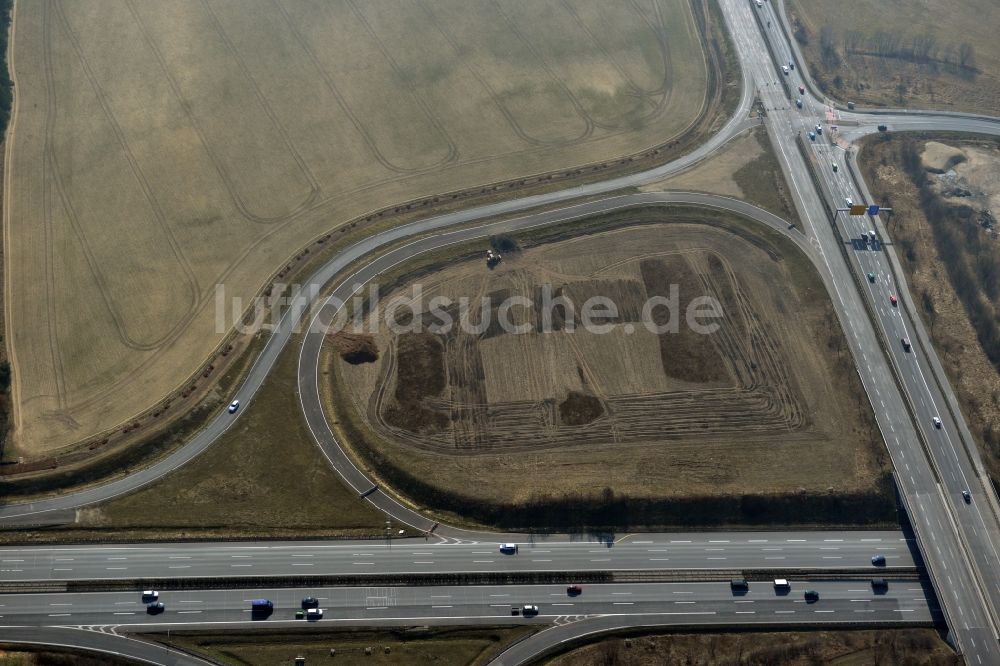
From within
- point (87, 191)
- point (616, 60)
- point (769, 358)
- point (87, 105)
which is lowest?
point (769, 358)

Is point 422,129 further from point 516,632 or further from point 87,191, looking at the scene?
point 516,632

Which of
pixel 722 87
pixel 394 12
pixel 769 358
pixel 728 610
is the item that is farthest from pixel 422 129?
pixel 728 610

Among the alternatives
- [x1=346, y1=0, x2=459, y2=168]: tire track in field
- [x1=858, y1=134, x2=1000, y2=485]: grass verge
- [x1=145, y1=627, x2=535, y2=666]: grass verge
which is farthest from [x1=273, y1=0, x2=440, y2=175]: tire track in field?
[x1=858, y1=134, x2=1000, y2=485]: grass verge

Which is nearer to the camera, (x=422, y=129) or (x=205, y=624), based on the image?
(x=205, y=624)

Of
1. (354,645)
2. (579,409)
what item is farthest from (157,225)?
(579,409)

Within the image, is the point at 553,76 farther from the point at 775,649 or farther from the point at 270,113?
the point at 775,649

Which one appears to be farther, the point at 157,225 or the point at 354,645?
the point at 157,225
